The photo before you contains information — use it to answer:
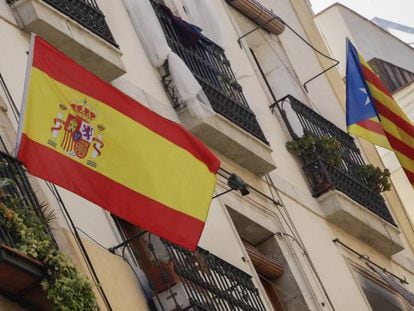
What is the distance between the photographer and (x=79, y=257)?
47.6 ft

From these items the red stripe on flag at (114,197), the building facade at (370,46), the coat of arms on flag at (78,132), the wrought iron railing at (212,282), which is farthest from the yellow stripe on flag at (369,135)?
the building facade at (370,46)

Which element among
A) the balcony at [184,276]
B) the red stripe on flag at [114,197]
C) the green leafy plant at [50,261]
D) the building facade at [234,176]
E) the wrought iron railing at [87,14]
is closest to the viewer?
the green leafy plant at [50,261]

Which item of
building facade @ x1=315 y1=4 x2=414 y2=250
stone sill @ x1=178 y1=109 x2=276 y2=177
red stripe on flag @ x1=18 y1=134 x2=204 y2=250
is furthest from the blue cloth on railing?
building facade @ x1=315 y1=4 x2=414 y2=250

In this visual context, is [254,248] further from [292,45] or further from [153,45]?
[292,45]

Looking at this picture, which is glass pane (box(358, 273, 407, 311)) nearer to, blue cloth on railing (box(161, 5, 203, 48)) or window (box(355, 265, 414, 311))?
window (box(355, 265, 414, 311))

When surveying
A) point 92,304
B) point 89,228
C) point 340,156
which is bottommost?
point 92,304

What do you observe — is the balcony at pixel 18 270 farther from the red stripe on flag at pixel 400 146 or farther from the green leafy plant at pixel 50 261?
the red stripe on flag at pixel 400 146

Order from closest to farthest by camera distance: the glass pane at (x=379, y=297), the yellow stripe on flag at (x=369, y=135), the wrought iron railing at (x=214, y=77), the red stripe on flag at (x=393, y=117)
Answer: the wrought iron railing at (x=214, y=77)
the glass pane at (x=379, y=297)
the yellow stripe on flag at (x=369, y=135)
the red stripe on flag at (x=393, y=117)

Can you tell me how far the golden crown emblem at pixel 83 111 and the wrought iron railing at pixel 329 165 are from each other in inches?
317

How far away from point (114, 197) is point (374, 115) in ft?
32.1

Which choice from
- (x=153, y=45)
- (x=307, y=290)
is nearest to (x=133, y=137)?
(x=153, y=45)

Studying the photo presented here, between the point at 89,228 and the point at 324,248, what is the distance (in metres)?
6.57

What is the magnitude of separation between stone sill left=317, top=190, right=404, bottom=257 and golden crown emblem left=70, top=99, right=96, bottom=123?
26.2 ft

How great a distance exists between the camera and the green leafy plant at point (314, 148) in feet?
73.0
